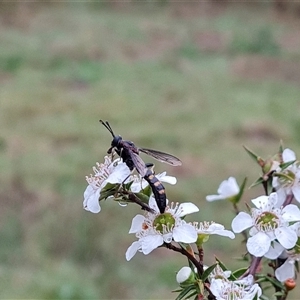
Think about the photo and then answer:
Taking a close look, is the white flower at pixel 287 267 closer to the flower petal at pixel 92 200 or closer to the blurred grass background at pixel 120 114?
the flower petal at pixel 92 200

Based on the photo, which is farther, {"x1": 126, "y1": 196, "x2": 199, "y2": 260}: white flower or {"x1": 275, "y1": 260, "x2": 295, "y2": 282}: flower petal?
{"x1": 275, "y1": 260, "x2": 295, "y2": 282}: flower petal

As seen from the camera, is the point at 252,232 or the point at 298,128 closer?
the point at 252,232

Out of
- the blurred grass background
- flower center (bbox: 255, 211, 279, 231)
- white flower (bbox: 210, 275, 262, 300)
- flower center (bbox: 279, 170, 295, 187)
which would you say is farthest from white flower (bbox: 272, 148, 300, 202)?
the blurred grass background

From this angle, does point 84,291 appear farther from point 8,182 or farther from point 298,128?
point 298,128

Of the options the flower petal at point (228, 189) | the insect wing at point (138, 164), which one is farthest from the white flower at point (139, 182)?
the flower petal at point (228, 189)

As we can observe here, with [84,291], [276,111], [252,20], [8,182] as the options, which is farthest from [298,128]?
[252,20]

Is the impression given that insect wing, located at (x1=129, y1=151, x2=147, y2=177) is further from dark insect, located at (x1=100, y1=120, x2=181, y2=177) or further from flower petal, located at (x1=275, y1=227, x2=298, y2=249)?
flower petal, located at (x1=275, y1=227, x2=298, y2=249)
